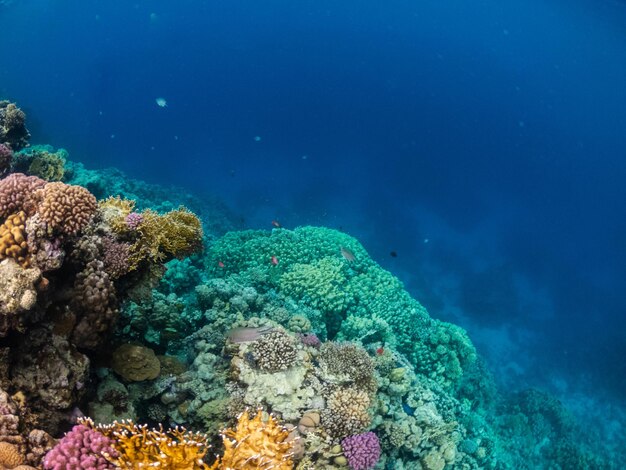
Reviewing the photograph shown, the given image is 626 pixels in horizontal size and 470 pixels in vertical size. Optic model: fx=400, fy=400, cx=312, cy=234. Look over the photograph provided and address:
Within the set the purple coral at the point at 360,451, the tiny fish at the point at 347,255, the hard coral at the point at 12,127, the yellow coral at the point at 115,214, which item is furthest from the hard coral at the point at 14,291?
the hard coral at the point at 12,127

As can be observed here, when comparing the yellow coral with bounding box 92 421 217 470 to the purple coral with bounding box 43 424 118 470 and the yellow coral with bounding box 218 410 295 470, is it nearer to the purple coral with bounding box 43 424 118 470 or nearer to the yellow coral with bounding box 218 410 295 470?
the purple coral with bounding box 43 424 118 470

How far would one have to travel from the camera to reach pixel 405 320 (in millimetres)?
11922

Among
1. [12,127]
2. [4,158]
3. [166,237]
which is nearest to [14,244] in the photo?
[166,237]

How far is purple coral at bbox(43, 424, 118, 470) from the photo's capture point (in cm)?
351

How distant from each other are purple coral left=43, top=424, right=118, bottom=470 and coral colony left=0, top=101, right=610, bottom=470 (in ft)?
0.04

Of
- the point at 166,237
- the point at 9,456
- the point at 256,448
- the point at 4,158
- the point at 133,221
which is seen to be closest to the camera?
the point at 9,456

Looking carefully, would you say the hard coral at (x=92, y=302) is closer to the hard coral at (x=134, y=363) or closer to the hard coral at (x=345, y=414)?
the hard coral at (x=134, y=363)

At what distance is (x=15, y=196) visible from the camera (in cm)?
465

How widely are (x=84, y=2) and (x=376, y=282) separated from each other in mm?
208699

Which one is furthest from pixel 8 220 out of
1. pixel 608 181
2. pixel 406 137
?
pixel 608 181

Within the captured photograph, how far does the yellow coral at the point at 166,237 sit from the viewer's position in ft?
18.0

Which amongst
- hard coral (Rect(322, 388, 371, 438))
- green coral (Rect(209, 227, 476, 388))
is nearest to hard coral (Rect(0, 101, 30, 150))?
green coral (Rect(209, 227, 476, 388))

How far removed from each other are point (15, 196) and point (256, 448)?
13.1 ft

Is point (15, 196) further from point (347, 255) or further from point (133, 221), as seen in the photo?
point (347, 255)
